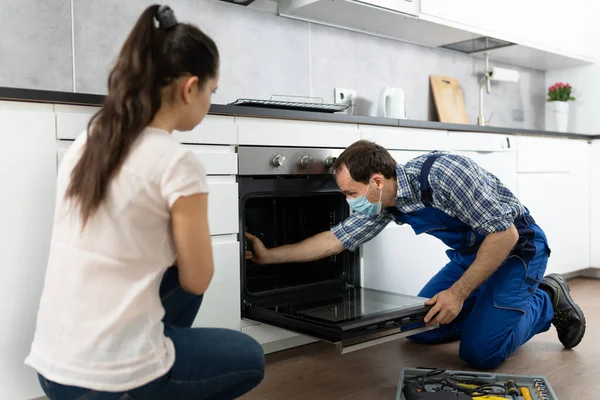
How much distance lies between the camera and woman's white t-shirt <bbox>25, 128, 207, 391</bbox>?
99cm

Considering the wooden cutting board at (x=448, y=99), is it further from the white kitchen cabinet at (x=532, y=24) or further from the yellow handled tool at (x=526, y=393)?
the yellow handled tool at (x=526, y=393)

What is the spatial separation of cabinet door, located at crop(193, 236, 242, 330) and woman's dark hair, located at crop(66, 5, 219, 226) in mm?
902

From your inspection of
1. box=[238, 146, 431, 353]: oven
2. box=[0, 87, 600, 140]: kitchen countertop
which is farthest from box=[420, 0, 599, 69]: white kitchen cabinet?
box=[238, 146, 431, 353]: oven

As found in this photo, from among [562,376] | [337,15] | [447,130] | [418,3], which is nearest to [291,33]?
[337,15]

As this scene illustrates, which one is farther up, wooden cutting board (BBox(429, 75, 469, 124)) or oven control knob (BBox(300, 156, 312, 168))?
wooden cutting board (BBox(429, 75, 469, 124))

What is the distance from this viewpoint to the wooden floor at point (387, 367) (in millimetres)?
1796

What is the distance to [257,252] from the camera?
212 centimetres

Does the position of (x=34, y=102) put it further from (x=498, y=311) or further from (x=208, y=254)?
(x=498, y=311)

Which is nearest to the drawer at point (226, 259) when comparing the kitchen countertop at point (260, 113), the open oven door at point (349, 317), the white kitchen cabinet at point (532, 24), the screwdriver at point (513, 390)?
the open oven door at point (349, 317)

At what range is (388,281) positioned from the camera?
2.47 metres

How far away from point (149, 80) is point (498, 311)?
4.95 feet

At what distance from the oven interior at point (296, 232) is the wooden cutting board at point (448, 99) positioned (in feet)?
4.72

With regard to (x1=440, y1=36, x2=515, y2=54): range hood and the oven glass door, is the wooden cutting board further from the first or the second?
the oven glass door

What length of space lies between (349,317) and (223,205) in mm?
553
